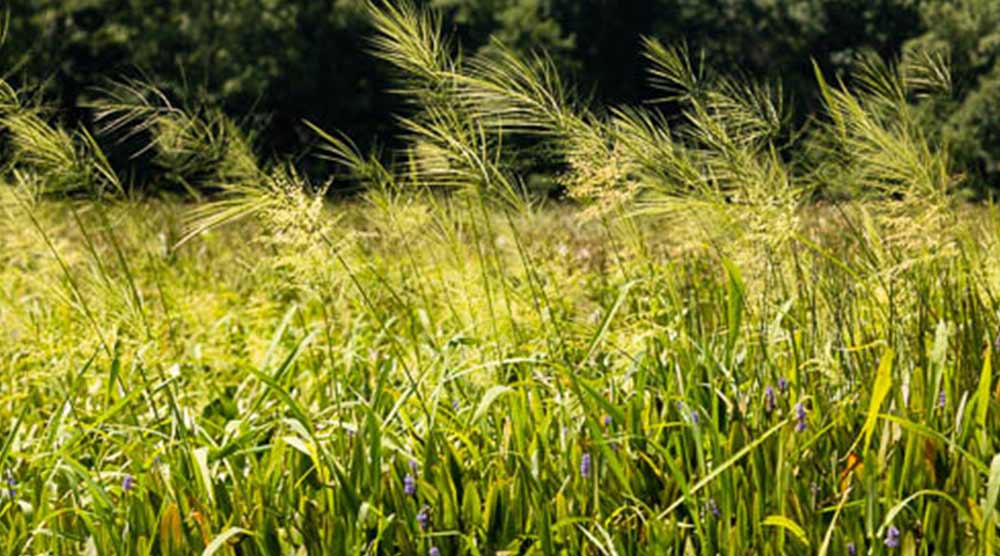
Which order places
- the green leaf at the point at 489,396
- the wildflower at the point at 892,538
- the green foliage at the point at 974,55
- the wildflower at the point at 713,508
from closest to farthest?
1. the wildflower at the point at 892,538
2. the wildflower at the point at 713,508
3. the green leaf at the point at 489,396
4. the green foliage at the point at 974,55

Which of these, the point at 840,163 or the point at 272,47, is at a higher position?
the point at 840,163

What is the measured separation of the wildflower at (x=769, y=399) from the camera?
2.31 metres

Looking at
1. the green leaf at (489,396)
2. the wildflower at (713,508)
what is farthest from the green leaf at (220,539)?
the wildflower at (713,508)

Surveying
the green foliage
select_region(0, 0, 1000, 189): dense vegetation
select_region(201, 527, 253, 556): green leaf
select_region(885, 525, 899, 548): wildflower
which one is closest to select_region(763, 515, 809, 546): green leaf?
select_region(885, 525, 899, 548): wildflower

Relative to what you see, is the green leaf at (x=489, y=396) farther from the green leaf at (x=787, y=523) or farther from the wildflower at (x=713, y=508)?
the green leaf at (x=787, y=523)

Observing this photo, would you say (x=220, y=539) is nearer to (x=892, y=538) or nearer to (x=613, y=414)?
(x=613, y=414)

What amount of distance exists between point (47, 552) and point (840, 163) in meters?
1.77

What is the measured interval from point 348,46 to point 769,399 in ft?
75.7

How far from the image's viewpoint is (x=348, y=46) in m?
24.6

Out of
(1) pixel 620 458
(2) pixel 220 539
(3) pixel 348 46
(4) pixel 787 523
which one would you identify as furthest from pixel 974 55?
(2) pixel 220 539

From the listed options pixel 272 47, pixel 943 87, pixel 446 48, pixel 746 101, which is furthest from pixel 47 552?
pixel 272 47

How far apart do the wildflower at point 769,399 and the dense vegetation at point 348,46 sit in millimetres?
16863

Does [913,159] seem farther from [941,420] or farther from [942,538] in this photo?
[942,538]

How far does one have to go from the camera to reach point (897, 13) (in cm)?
2997
